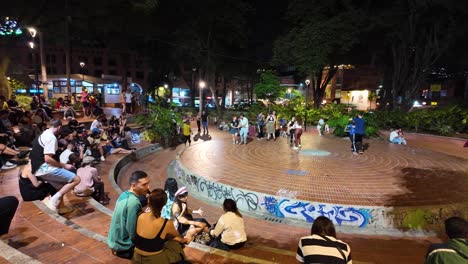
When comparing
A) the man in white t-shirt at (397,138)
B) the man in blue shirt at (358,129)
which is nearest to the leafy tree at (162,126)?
the man in blue shirt at (358,129)

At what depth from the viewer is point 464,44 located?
25.3 metres

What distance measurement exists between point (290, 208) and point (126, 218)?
17.0 feet

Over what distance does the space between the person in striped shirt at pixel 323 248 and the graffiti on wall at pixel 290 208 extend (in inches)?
179

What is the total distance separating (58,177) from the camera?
558 cm

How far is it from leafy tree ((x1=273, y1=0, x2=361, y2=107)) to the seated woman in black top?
24611mm

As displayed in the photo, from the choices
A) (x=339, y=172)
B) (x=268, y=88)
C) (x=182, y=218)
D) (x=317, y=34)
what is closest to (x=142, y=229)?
(x=182, y=218)

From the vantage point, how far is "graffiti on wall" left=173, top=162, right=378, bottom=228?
24.3ft

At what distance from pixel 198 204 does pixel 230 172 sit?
1.77 metres

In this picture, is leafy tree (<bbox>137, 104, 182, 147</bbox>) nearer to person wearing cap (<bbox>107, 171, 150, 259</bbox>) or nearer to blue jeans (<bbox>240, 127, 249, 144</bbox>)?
blue jeans (<bbox>240, 127, 249, 144</bbox>)

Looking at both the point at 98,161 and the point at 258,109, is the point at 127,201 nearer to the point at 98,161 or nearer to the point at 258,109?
the point at 98,161

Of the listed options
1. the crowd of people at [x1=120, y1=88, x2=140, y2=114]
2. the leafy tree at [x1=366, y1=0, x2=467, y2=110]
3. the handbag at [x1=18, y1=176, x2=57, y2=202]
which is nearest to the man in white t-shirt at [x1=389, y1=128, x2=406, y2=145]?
the leafy tree at [x1=366, y1=0, x2=467, y2=110]

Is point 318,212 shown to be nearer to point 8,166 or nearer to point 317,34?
point 8,166

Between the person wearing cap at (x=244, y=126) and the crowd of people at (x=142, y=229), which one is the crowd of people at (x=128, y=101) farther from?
the crowd of people at (x=142, y=229)

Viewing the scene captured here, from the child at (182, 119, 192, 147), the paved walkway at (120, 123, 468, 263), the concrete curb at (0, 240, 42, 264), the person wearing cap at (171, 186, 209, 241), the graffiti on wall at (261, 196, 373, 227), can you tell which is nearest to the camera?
the concrete curb at (0, 240, 42, 264)
